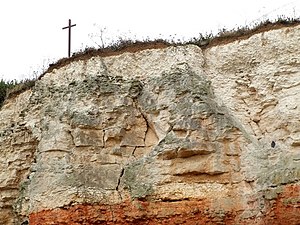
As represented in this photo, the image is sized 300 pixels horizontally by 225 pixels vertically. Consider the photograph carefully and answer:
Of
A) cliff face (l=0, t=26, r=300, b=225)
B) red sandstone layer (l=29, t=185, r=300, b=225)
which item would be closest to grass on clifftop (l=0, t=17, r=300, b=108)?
cliff face (l=0, t=26, r=300, b=225)

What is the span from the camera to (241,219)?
1183 cm

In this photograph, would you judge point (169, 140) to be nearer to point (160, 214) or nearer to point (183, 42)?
point (160, 214)

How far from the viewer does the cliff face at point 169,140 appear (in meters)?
12.0

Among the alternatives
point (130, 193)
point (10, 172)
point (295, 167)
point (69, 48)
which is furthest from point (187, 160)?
point (69, 48)

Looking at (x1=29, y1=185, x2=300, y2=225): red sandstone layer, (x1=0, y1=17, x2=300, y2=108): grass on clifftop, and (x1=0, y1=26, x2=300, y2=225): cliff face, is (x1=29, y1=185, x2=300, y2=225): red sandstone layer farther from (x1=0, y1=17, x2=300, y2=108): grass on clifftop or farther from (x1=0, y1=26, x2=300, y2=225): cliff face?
(x1=0, y1=17, x2=300, y2=108): grass on clifftop

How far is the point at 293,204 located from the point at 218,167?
169cm

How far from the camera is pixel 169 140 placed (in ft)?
41.1

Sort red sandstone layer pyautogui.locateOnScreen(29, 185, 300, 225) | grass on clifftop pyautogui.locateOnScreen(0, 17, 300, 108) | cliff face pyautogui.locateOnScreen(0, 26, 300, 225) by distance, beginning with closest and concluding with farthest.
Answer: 1. red sandstone layer pyautogui.locateOnScreen(29, 185, 300, 225)
2. cliff face pyautogui.locateOnScreen(0, 26, 300, 225)
3. grass on clifftop pyautogui.locateOnScreen(0, 17, 300, 108)

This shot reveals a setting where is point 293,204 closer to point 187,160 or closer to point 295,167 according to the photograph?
point 295,167

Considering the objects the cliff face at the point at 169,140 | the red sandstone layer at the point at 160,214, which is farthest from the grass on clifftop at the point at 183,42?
the red sandstone layer at the point at 160,214

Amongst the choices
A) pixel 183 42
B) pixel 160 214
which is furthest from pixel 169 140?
pixel 183 42

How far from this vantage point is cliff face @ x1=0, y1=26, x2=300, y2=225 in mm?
12016

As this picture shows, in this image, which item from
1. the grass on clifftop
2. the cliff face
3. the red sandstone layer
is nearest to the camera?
the red sandstone layer

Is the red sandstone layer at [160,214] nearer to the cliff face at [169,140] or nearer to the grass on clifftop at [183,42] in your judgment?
the cliff face at [169,140]
